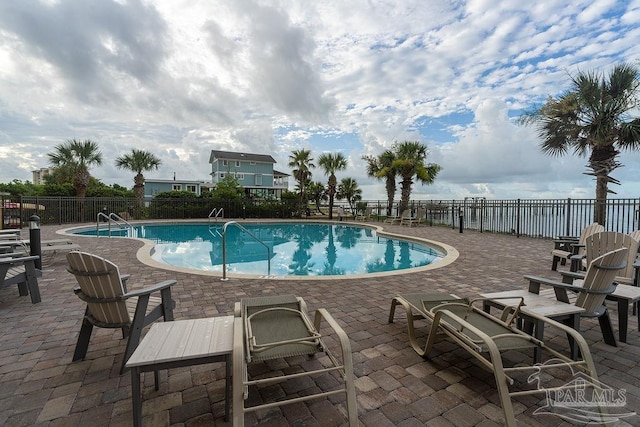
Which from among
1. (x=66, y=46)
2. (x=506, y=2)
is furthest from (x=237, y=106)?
(x=506, y=2)

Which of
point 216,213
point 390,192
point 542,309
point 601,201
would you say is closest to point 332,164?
point 390,192

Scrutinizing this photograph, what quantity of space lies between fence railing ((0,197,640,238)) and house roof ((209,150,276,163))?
A: 15.4m

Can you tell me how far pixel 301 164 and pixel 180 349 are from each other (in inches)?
880

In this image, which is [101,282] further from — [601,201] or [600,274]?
[601,201]

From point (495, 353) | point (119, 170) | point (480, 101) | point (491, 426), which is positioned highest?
point (480, 101)

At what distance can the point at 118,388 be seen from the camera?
1.98 metres

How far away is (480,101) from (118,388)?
15262 millimetres

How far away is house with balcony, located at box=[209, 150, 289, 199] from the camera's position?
35.1m

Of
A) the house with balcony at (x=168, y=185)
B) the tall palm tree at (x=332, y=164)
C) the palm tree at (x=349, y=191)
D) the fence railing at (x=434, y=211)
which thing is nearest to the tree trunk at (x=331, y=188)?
the tall palm tree at (x=332, y=164)

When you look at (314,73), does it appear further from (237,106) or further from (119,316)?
(119,316)

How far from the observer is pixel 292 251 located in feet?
35.0

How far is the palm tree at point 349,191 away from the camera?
22.8 metres

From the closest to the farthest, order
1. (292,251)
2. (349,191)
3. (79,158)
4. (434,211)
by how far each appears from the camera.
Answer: (292,251), (434,211), (79,158), (349,191)

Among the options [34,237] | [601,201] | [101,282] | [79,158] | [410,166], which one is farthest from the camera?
[79,158]
